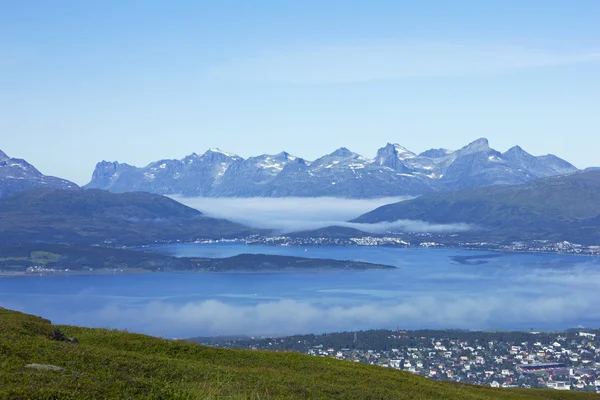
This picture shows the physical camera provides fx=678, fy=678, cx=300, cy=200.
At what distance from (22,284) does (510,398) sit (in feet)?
610

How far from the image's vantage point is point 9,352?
16.0 metres

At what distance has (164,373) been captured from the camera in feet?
58.0

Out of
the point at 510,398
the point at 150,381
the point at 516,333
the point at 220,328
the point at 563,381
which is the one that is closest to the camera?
the point at 150,381

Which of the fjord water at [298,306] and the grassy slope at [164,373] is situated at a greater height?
the grassy slope at [164,373]

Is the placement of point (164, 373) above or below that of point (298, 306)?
above

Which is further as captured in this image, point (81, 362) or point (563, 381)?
point (563, 381)

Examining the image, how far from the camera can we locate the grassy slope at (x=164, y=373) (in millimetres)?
13562

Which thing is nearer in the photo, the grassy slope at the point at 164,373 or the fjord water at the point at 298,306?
the grassy slope at the point at 164,373

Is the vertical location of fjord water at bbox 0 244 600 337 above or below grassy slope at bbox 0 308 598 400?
below

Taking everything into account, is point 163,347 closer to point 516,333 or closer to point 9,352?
point 9,352

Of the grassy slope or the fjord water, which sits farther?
the fjord water

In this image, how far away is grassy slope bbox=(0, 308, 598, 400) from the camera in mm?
13562

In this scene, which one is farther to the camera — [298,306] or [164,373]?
[298,306]

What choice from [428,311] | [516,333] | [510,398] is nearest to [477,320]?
[428,311]
